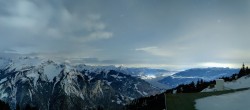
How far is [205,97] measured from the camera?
48031 mm

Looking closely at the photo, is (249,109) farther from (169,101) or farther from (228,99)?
(169,101)

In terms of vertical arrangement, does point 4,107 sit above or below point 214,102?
below

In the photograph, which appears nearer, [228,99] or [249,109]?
[249,109]

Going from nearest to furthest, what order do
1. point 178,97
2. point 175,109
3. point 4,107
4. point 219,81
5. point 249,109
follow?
point 249,109, point 175,109, point 178,97, point 219,81, point 4,107

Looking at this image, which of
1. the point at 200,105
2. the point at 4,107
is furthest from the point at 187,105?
the point at 4,107

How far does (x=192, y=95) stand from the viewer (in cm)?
4897

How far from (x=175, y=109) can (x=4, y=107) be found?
153 m

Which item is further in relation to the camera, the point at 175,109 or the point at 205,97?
the point at 205,97

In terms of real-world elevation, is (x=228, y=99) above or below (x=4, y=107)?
above

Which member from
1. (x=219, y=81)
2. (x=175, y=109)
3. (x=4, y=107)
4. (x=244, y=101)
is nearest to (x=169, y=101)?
(x=175, y=109)

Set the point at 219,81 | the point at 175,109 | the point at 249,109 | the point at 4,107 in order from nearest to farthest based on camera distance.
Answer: the point at 249,109 < the point at 175,109 < the point at 219,81 < the point at 4,107

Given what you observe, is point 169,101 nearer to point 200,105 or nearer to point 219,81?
point 200,105

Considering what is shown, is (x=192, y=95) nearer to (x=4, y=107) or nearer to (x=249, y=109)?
(x=249, y=109)

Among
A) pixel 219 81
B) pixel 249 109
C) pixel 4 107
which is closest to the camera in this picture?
pixel 249 109
